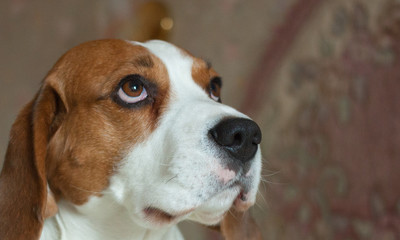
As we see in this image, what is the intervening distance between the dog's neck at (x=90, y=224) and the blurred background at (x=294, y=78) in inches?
59.8

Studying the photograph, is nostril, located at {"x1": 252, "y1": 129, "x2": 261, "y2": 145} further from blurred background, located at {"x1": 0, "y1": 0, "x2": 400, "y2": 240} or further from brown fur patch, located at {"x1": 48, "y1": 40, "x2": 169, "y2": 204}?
blurred background, located at {"x1": 0, "y1": 0, "x2": 400, "y2": 240}

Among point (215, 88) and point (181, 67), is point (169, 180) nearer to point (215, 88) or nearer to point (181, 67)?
point (181, 67)

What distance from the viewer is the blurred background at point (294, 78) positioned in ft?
9.54

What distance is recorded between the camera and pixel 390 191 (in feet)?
9.24

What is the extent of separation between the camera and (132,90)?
Result: 5.27 ft

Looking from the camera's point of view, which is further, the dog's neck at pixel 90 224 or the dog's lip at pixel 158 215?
the dog's neck at pixel 90 224

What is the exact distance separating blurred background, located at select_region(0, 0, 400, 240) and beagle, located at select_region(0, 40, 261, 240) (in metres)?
1.53

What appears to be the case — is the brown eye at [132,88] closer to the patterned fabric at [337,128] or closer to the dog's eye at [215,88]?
the dog's eye at [215,88]

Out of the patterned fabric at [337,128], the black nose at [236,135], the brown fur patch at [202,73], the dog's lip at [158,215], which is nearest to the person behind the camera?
the black nose at [236,135]

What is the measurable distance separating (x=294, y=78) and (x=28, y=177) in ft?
6.85

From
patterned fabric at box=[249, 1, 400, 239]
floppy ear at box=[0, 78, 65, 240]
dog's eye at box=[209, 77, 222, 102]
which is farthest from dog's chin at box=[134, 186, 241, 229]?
patterned fabric at box=[249, 1, 400, 239]

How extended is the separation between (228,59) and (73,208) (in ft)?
6.79

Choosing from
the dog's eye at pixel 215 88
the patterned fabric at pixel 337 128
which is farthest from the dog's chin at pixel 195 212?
the patterned fabric at pixel 337 128

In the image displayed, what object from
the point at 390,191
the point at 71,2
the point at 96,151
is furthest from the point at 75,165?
the point at 71,2
